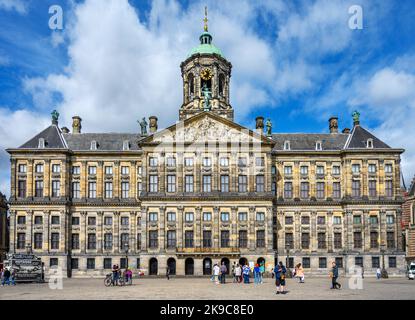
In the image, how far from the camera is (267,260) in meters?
59.5

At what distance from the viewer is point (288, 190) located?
218 feet

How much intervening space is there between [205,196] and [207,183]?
1809mm

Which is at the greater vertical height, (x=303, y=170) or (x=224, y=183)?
(x=303, y=170)

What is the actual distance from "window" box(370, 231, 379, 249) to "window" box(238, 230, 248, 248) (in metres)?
16.4

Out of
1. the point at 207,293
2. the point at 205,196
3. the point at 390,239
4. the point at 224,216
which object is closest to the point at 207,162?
the point at 205,196

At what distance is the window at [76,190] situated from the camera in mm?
66375

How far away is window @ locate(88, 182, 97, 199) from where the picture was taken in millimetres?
66562

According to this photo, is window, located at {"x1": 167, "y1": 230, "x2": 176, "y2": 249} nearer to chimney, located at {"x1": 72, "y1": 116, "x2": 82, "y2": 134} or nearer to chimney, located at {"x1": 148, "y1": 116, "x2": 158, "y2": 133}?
chimney, located at {"x1": 148, "y1": 116, "x2": 158, "y2": 133}

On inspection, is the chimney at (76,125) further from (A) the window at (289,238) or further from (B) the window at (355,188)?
(B) the window at (355,188)

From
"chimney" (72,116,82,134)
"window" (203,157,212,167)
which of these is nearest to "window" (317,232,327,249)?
"window" (203,157,212,167)

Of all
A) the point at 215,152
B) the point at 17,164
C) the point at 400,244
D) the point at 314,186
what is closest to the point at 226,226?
the point at 215,152

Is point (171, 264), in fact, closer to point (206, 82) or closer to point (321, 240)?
point (321, 240)
